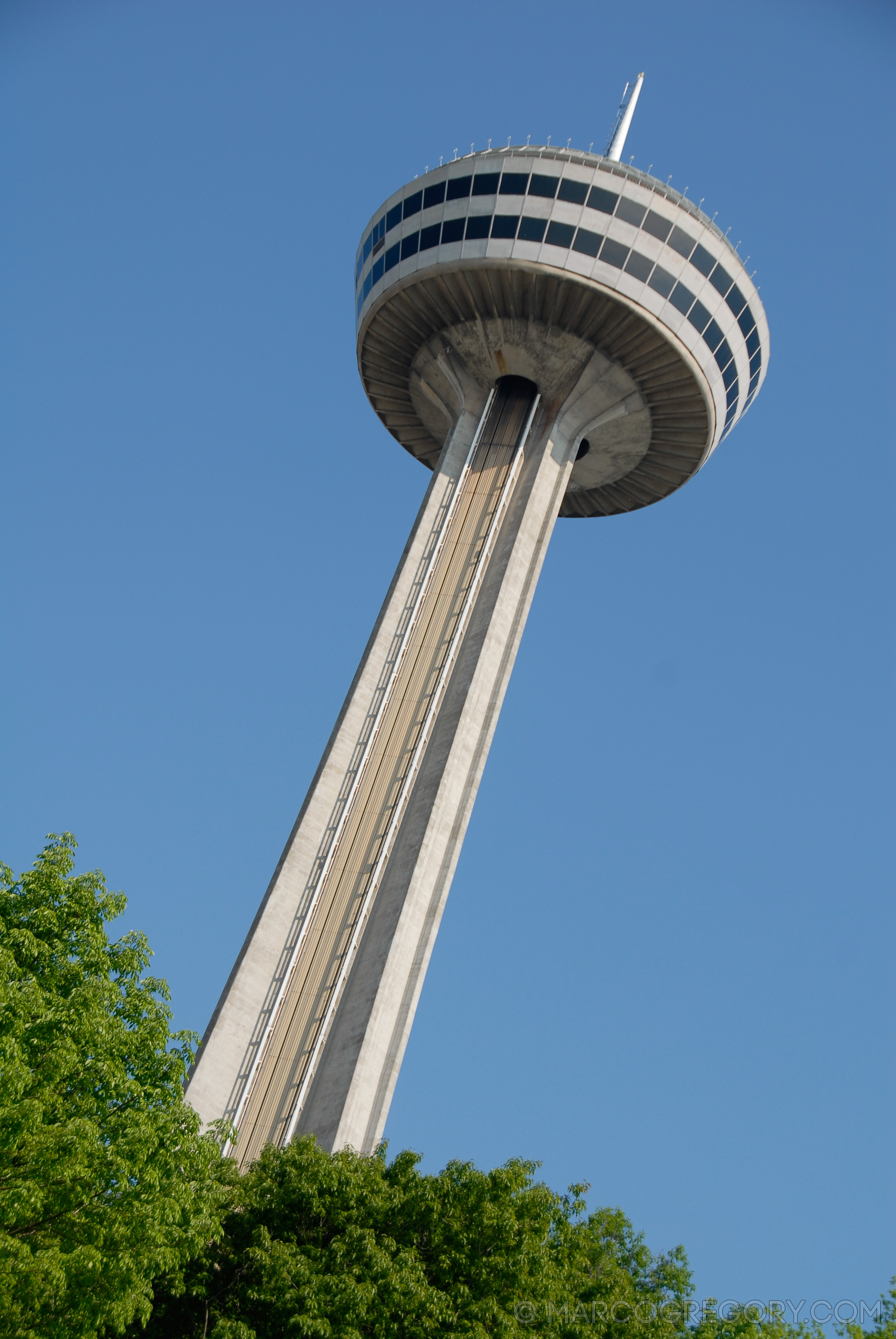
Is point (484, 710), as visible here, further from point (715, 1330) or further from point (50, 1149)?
point (50, 1149)

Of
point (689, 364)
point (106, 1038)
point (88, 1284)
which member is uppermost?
point (689, 364)

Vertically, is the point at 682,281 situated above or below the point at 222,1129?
above

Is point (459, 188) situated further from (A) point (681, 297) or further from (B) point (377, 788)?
(B) point (377, 788)

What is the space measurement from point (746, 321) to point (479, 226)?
12280 mm

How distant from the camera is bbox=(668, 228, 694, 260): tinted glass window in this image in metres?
50.9

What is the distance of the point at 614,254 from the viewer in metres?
49.9

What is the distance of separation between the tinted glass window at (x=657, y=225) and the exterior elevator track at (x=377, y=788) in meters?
7.99

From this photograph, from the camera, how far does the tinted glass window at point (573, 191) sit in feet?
166

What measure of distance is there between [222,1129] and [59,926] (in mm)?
5699

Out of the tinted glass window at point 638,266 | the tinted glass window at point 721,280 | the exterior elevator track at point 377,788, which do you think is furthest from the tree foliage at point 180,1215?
the tinted glass window at point 721,280

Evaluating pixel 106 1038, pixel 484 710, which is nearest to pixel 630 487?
pixel 484 710

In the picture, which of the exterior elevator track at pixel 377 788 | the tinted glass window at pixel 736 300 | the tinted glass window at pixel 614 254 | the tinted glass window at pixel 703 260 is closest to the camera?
the exterior elevator track at pixel 377 788

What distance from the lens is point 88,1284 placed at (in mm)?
21484

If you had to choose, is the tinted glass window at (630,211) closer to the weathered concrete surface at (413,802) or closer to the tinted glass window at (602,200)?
the tinted glass window at (602,200)
